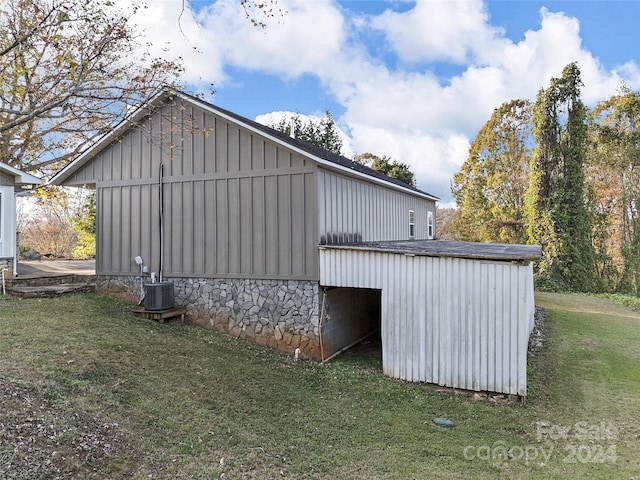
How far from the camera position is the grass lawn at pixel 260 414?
4.21 metres

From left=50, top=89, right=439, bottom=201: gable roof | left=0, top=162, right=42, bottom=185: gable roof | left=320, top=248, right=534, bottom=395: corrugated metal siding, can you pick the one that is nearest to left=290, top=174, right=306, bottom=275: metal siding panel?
left=50, top=89, right=439, bottom=201: gable roof

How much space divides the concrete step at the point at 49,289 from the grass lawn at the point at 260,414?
3.23 feet

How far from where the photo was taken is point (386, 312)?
7.79 metres

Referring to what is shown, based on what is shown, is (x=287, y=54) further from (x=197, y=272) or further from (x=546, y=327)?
(x=546, y=327)

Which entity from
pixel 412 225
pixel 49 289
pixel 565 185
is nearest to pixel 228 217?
pixel 49 289

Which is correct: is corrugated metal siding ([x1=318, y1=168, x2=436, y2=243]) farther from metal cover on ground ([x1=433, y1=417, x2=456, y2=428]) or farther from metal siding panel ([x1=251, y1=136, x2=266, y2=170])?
metal cover on ground ([x1=433, y1=417, x2=456, y2=428])

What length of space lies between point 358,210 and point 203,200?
3.95m

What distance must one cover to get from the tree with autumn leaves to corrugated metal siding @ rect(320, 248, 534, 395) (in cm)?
1461

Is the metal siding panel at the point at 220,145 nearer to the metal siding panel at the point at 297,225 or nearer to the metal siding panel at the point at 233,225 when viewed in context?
the metal siding panel at the point at 233,225

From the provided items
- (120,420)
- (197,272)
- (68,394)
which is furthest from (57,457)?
(197,272)

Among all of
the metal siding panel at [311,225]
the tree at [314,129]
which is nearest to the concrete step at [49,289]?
the metal siding panel at [311,225]

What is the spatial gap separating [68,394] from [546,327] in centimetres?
1181

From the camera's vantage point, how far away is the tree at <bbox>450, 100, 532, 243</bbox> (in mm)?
22906

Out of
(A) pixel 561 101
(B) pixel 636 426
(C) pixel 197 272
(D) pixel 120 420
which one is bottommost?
(B) pixel 636 426
